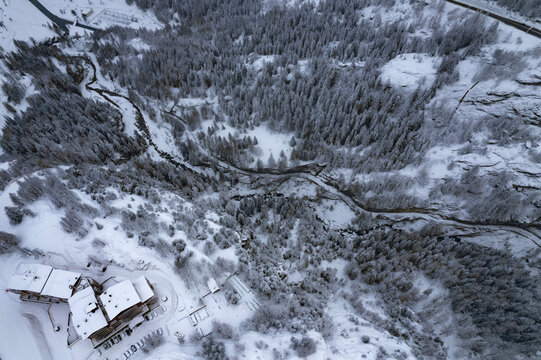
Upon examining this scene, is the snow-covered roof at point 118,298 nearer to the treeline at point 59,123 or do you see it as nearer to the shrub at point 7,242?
the shrub at point 7,242

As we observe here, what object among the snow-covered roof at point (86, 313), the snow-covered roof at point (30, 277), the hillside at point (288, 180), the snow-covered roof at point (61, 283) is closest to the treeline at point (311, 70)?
the hillside at point (288, 180)

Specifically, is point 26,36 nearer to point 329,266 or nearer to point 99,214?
point 99,214

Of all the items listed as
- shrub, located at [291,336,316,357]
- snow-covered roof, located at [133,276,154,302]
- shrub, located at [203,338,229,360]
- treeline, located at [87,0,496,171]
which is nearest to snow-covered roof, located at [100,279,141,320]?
snow-covered roof, located at [133,276,154,302]

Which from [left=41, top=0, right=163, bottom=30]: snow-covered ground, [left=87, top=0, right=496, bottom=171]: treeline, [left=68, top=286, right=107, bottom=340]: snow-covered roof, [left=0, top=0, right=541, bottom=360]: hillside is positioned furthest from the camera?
[left=41, top=0, right=163, bottom=30]: snow-covered ground

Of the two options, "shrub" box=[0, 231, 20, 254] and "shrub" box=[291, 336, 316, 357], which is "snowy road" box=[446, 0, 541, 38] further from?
"shrub" box=[0, 231, 20, 254]

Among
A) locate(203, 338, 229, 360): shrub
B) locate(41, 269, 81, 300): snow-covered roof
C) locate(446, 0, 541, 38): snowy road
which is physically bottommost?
locate(203, 338, 229, 360): shrub

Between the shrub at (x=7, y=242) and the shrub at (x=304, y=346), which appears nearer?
the shrub at (x=304, y=346)

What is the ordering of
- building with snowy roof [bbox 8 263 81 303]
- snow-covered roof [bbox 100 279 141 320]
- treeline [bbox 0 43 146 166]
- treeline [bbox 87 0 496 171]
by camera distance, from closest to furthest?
snow-covered roof [bbox 100 279 141 320] → building with snowy roof [bbox 8 263 81 303] → treeline [bbox 0 43 146 166] → treeline [bbox 87 0 496 171]
